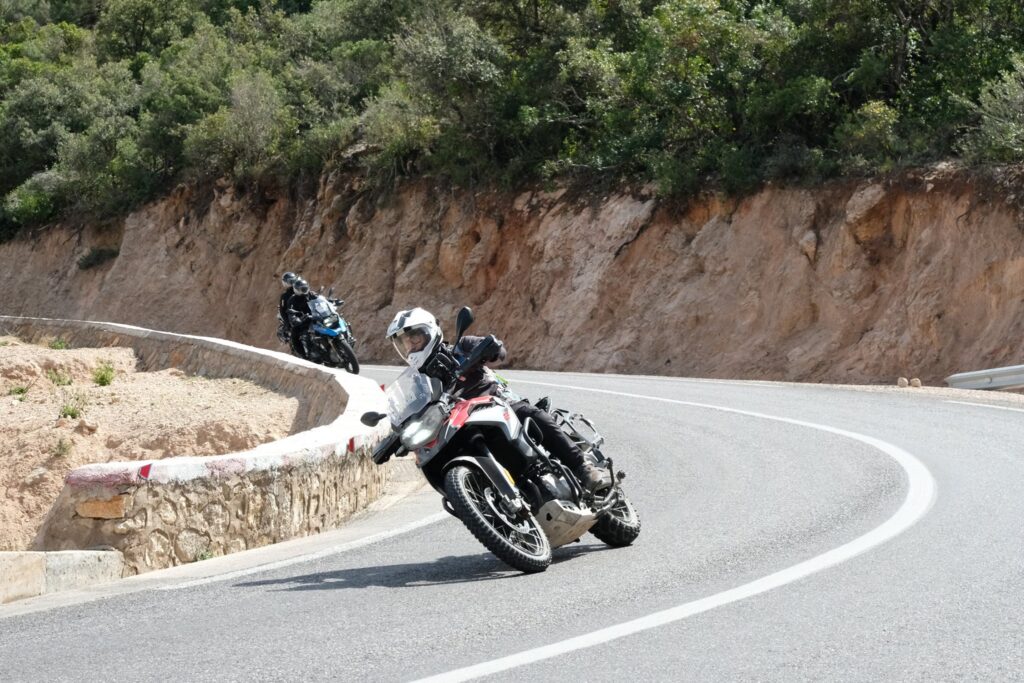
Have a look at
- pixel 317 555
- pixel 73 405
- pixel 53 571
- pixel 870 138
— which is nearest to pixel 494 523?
pixel 317 555

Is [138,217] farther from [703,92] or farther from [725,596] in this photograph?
[725,596]

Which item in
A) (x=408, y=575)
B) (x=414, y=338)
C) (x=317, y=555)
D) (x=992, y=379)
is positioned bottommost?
(x=317, y=555)

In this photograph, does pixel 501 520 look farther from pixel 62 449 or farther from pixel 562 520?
pixel 62 449

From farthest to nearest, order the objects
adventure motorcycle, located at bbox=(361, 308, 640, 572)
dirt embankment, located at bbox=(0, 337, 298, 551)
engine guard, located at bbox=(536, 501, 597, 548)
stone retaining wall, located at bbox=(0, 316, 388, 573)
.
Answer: dirt embankment, located at bbox=(0, 337, 298, 551) < stone retaining wall, located at bbox=(0, 316, 388, 573) < engine guard, located at bbox=(536, 501, 597, 548) < adventure motorcycle, located at bbox=(361, 308, 640, 572)

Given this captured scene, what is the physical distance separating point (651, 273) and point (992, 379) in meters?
10.7

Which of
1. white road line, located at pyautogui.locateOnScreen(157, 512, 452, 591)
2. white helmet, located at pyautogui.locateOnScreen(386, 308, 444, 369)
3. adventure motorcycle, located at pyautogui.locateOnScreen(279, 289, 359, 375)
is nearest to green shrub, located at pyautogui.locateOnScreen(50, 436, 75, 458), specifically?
adventure motorcycle, located at pyautogui.locateOnScreen(279, 289, 359, 375)

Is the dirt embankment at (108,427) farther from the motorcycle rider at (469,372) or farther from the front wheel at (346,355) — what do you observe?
the motorcycle rider at (469,372)

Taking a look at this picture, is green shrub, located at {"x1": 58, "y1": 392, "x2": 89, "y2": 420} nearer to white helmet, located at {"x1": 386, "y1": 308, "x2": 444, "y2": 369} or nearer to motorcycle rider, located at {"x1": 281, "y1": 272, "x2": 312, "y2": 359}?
motorcycle rider, located at {"x1": 281, "y1": 272, "x2": 312, "y2": 359}

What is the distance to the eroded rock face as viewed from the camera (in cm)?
2206

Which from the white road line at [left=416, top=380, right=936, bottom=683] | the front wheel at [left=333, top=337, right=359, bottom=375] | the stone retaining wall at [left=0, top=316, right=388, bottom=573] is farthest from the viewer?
the front wheel at [left=333, top=337, right=359, bottom=375]

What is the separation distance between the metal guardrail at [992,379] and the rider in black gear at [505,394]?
11.0 m

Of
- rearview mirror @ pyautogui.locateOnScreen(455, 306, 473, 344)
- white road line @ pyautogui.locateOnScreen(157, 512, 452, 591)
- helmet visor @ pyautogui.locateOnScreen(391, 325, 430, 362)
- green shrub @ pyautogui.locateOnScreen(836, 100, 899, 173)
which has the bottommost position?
white road line @ pyautogui.locateOnScreen(157, 512, 452, 591)

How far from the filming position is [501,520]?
7.44 meters

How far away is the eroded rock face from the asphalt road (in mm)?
11942
